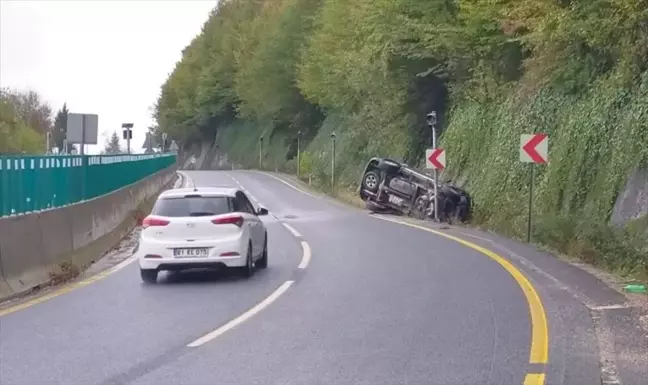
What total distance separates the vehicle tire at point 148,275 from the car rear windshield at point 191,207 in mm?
940

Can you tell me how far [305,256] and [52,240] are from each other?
18.7ft

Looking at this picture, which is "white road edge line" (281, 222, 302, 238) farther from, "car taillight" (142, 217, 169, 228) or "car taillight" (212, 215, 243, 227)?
"car taillight" (142, 217, 169, 228)

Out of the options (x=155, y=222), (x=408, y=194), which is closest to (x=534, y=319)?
(x=155, y=222)

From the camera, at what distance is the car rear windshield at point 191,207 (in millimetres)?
17438

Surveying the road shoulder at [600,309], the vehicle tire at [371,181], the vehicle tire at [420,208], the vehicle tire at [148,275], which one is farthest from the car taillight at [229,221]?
the vehicle tire at [371,181]

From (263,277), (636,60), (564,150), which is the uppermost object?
(636,60)

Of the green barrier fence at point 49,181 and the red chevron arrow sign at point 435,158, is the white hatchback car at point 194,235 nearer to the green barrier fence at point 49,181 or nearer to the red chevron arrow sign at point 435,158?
the green barrier fence at point 49,181

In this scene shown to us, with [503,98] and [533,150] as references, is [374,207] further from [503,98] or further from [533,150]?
[533,150]

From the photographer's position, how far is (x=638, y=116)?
22531 mm

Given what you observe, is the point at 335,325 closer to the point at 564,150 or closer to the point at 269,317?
the point at 269,317

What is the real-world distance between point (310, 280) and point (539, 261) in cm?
488

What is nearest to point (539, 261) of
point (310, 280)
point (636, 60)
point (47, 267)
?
point (310, 280)

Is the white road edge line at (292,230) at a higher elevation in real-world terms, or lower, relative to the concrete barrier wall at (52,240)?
lower

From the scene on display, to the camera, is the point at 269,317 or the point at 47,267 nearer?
the point at 269,317
